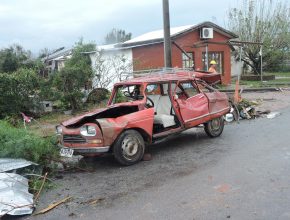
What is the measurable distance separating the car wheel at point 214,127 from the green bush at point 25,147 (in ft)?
12.4

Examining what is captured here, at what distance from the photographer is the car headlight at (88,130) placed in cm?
727

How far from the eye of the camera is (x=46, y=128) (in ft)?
38.6

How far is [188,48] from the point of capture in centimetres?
2297

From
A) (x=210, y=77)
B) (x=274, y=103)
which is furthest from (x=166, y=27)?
(x=274, y=103)

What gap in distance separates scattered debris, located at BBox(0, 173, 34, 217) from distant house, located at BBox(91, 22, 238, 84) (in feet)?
46.4

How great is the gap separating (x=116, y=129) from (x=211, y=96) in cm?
317

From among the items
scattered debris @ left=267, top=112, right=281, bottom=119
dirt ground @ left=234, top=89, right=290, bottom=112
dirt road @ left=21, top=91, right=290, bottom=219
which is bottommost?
dirt road @ left=21, top=91, right=290, bottom=219

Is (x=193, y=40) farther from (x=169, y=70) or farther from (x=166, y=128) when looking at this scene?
(x=166, y=128)

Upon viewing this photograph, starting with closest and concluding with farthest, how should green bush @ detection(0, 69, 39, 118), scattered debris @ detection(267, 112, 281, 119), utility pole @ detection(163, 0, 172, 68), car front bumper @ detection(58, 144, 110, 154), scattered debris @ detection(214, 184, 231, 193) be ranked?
scattered debris @ detection(214, 184, 231, 193) < car front bumper @ detection(58, 144, 110, 154) < scattered debris @ detection(267, 112, 281, 119) < green bush @ detection(0, 69, 39, 118) < utility pole @ detection(163, 0, 172, 68)

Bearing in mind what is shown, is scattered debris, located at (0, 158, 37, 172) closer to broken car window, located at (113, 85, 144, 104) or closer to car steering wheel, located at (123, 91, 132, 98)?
broken car window, located at (113, 85, 144, 104)

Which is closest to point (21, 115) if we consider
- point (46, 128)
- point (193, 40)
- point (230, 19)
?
point (46, 128)

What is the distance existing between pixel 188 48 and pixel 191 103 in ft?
47.3

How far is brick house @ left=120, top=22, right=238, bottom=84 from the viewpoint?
71.8ft

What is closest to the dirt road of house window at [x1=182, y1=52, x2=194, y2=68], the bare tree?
the bare tree
